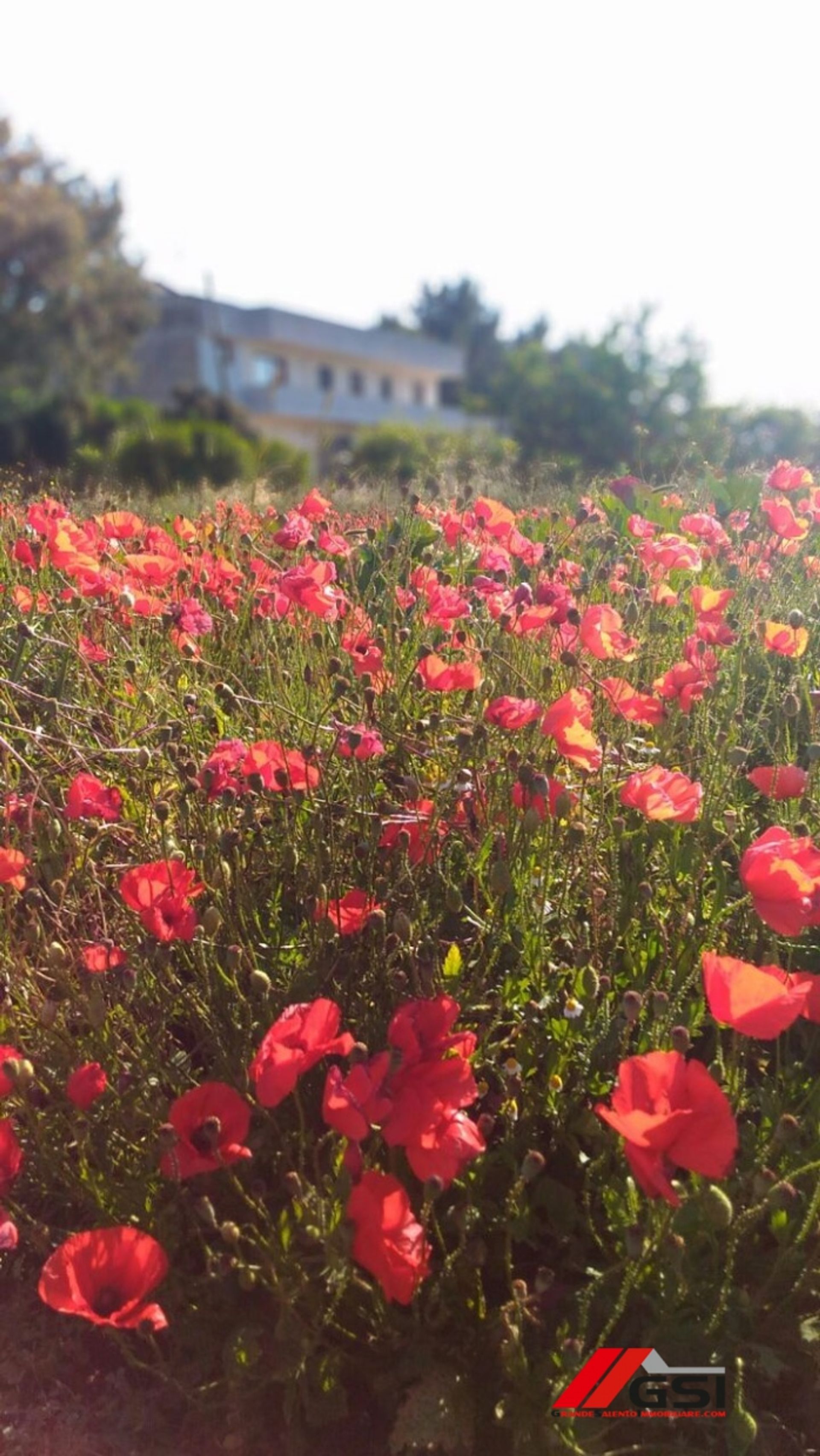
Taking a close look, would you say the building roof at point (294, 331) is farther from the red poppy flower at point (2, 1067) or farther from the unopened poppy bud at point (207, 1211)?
the unopened poppy bud at point (207, 1211)

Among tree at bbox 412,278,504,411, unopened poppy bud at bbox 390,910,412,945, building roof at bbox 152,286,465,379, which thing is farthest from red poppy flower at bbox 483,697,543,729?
tree at bbox 412,278,504,411

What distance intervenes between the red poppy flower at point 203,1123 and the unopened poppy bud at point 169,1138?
0.03 meters

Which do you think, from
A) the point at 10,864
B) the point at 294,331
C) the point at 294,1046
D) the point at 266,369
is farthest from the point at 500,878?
the point at 266,369

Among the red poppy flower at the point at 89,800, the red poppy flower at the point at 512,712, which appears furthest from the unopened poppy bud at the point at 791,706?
the red poppy flower at the point at 89,800

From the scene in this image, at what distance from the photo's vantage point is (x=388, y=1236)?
1.26m

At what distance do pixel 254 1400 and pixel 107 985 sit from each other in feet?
2.07

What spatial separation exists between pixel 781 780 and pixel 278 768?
0.80m

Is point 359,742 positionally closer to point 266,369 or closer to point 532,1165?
point 532,1165

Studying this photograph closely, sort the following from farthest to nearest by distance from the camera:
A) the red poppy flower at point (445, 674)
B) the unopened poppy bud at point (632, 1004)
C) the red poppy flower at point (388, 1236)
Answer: the red poppy flower at point (445, 674) → the unopened poppy bud at point (632, 1004) → the red poppy flower at point (388, 1236)

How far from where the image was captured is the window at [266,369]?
3753 cm

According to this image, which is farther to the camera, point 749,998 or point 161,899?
point 161,899

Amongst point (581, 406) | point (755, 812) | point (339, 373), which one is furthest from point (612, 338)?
point (755, 812)

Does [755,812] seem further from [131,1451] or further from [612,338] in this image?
[612,338]

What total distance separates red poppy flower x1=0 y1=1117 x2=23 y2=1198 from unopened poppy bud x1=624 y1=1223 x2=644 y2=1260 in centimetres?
74
